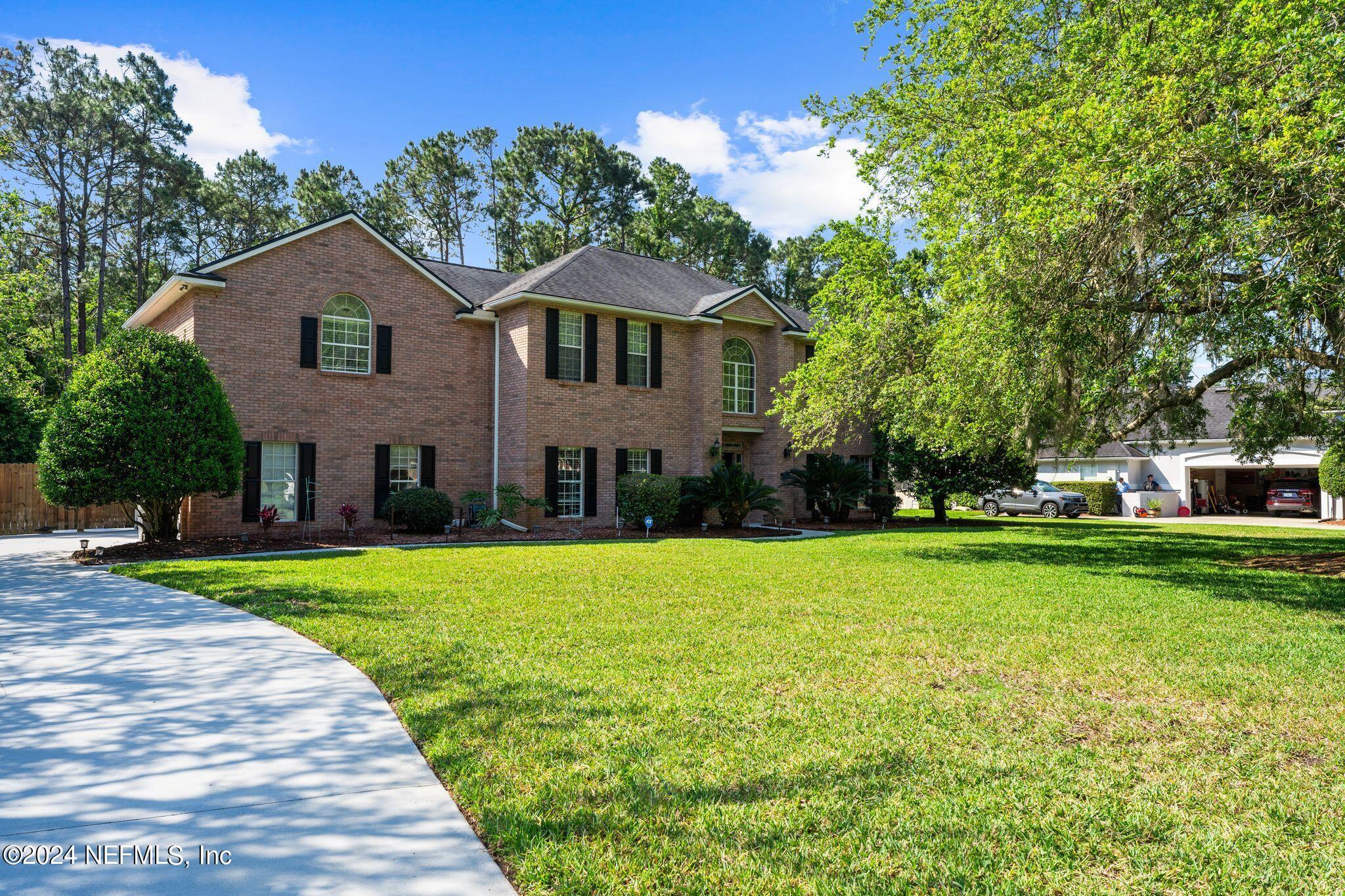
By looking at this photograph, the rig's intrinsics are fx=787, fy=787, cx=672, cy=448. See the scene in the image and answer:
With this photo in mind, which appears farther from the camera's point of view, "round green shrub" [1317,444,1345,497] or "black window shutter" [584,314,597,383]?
"round green shrub" [1317,444,1345,497]

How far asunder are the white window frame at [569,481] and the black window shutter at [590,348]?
1.95 metres

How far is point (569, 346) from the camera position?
20.4 metres

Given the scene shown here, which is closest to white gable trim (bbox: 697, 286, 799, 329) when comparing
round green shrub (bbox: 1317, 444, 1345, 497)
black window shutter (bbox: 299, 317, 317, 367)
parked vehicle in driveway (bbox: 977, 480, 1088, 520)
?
black window shutter (bbox: 299, 317, 317, 367)

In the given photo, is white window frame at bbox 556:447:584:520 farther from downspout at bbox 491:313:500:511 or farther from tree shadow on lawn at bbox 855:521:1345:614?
tree shadow on lawn at bbox 855:521:1345:614

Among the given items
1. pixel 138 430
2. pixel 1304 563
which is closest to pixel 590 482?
pixel 138 430

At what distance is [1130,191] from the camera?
862cm

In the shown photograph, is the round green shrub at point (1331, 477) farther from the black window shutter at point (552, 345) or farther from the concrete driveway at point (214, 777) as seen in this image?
the concrete driveway at point (214, 777)

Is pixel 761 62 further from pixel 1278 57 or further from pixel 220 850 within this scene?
pixel 220 850

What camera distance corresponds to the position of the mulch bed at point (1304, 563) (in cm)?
1313

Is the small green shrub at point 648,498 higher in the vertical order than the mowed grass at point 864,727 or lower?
higher

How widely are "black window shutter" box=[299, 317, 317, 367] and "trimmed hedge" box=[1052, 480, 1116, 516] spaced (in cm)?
2923

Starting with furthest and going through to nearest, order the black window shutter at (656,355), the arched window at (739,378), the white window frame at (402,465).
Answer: the arched window at (739,378)
the black window shutter at (656,355)
the white window frame at (402,465)

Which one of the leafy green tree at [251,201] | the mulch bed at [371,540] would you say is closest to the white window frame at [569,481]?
the mulch bed at [371,540]

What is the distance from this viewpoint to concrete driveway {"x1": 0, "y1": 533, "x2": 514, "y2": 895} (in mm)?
3141
